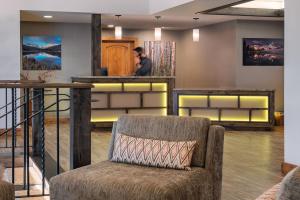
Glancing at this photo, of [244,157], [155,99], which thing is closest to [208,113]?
[155,99]

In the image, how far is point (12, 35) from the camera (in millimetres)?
8844

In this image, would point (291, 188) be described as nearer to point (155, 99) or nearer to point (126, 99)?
point (126, 99)

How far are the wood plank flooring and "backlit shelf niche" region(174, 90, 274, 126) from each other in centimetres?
35

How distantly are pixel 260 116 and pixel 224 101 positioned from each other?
77 cm

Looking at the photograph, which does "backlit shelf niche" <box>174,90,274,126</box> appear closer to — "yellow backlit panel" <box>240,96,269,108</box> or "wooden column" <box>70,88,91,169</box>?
"yellow backlit panel" <box>240,96,269,108</box>

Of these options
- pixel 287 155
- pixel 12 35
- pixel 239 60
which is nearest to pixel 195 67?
pixel 239 60

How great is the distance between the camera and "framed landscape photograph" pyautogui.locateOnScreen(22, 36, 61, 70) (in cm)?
1132

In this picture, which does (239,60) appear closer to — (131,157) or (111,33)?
(111,33)

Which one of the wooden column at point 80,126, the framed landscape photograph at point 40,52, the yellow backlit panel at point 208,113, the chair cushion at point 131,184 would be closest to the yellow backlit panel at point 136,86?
the yellow backlit panel at point 208,113

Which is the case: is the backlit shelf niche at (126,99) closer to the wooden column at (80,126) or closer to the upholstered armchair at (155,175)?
the wooden column at (80,126)

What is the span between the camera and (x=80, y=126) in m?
3.99

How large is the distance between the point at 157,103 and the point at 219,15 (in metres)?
2.31

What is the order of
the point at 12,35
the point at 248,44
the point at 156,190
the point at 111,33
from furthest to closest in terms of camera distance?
the point at 111,33 → the point at 248,44 → the point at 12,35 → the point at 156,190

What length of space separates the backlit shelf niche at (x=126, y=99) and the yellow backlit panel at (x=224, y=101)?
0.97 meters
